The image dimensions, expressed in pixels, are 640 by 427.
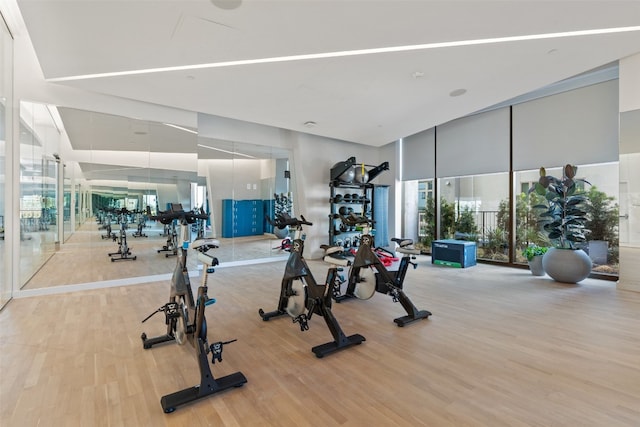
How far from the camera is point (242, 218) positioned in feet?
23.8

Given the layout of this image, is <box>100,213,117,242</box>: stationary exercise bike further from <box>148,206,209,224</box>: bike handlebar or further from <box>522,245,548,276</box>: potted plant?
<box>522,245,548,276</box>: potted plant

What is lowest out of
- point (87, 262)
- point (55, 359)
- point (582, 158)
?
point (55, 359)

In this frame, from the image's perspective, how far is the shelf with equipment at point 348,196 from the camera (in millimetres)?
7629

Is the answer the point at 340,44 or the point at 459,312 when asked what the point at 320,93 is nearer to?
the point at 340,44

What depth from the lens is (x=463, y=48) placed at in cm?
366

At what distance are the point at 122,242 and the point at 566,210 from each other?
7843 millimetres

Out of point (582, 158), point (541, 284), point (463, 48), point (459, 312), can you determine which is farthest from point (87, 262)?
point (582, 158)

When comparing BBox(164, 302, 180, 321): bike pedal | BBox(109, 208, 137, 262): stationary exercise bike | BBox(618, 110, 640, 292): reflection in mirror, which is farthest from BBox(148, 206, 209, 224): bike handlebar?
BBox(618, 110, 640, 292): reflection in mirror

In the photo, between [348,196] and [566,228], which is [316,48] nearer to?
[348,196]

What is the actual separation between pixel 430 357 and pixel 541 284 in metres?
3.75

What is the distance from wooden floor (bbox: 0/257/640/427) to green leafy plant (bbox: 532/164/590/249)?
135 centimetres

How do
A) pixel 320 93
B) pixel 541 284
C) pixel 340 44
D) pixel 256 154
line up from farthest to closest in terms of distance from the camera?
pixel 256 154 → pixel 541 284 → pixel 320 93 → pixel 340 44

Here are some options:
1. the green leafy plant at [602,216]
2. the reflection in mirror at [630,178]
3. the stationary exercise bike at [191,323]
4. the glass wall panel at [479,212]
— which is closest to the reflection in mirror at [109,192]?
the stationary exercise bike at [191,323]

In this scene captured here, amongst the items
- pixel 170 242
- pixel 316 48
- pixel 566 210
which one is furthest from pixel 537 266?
pixel 170 242
